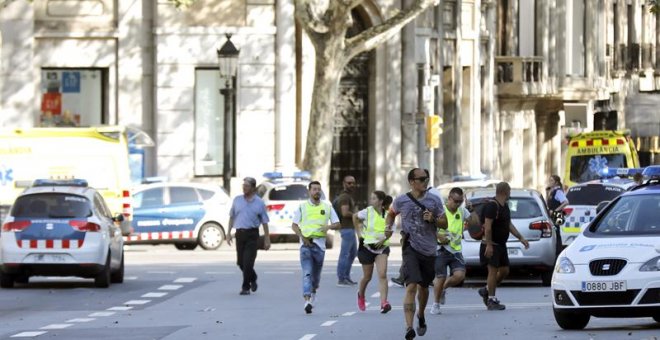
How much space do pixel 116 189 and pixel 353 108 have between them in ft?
52.3

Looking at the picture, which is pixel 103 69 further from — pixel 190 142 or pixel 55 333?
pixel 55 333

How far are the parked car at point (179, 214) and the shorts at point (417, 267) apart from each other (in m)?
20.9

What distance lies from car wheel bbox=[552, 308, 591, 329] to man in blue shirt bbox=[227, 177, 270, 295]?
8.32m

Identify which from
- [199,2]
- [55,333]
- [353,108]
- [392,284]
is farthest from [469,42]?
[55,333]

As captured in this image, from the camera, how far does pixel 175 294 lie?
28031mm

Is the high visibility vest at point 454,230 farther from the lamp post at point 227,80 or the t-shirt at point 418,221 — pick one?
the lamp post at point 227,80

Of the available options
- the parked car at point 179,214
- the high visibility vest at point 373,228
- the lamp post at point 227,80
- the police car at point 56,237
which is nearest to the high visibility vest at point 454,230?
the high visibility vest at point 373,228

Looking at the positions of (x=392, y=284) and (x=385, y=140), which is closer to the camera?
(x=392, y=284)

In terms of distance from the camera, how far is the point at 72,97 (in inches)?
1886

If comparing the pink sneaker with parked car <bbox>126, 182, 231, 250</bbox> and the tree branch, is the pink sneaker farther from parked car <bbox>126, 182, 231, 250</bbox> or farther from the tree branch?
the tree branch

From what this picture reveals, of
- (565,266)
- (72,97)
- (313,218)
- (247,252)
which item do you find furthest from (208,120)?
(565,266)

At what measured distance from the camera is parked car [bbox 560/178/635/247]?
112 ft

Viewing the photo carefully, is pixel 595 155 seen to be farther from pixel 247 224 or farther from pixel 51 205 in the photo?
pixel 51 205

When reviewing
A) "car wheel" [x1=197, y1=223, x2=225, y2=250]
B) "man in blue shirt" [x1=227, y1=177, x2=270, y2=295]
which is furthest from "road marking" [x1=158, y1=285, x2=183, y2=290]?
"car wheel" [x1=197, y1=223, x2=225, y2=250]
